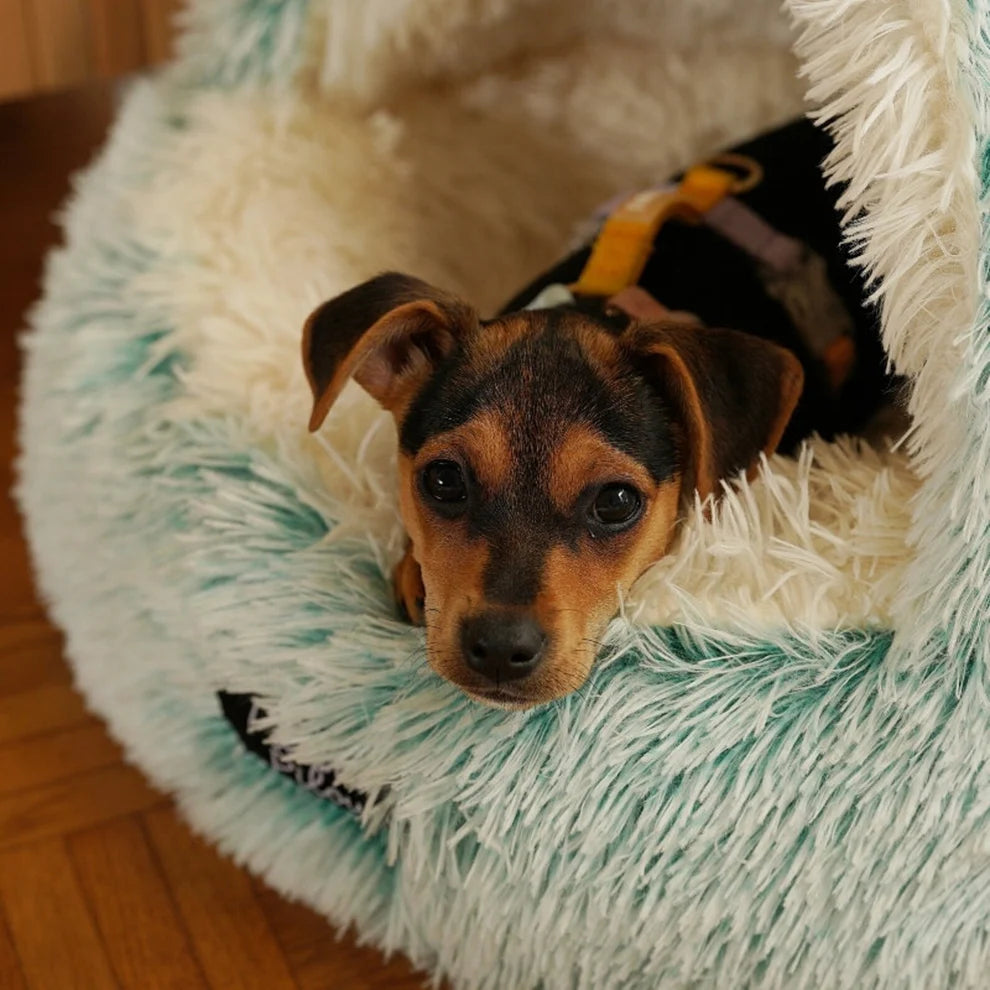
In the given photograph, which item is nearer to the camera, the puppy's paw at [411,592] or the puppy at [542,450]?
the puppy at [542,450]

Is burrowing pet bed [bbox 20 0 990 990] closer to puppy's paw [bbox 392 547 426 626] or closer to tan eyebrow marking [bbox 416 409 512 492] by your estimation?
puppy's paw [bbox 392 547 426 626]

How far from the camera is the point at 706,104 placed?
2344 millimetres

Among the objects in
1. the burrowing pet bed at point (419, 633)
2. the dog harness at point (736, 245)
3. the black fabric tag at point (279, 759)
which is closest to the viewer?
the burrowing pet bed at point (419, 633)

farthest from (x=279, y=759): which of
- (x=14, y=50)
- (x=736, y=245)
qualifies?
(x=14, y=50)

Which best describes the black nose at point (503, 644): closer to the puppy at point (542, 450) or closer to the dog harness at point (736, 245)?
the puppy at point (542, 450)

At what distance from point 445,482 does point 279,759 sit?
39cm

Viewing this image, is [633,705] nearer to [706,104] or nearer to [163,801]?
[163,801]

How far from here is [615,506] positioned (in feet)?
4.29

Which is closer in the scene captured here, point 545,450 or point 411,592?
point 545,450

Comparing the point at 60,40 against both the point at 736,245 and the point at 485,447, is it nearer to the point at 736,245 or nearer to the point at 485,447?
the point at 736,245

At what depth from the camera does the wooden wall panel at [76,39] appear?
2.13m

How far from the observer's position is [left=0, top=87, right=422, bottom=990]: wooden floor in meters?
1.48

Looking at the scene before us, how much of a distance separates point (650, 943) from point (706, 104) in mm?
1626

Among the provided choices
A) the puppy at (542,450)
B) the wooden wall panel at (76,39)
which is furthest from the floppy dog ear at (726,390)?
the wooden wall panel at (76,39)
